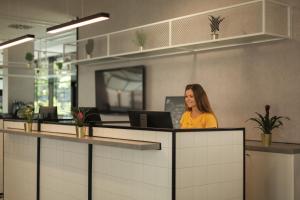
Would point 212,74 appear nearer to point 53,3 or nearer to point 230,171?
point 230,171

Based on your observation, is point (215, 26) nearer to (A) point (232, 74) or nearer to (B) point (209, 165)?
(A) point (232, 74)

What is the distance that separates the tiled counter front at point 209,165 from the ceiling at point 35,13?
5.17 metres

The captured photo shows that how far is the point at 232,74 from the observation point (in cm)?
523

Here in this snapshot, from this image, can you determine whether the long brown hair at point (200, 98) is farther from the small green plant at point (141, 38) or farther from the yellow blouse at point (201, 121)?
the small green plant at point (141, 38)

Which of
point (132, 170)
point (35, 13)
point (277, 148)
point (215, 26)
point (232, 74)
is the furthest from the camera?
point (35, 13)

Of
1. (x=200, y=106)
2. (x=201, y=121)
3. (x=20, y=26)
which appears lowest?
(x=201, y=121)

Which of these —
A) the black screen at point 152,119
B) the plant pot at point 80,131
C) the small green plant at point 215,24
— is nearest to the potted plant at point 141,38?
Answer: the small green plant at point 215,24

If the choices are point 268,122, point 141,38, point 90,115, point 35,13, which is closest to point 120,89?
point 141,38

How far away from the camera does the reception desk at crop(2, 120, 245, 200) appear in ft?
9.68

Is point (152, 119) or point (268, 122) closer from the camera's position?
point (152, 119)

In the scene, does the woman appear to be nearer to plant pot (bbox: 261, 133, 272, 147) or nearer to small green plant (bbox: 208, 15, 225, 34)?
plant pot (bbox: 261, 133, 272, 147)

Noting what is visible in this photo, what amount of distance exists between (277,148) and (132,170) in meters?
1.67

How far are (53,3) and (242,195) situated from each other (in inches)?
218

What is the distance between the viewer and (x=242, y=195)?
338 centimetres
